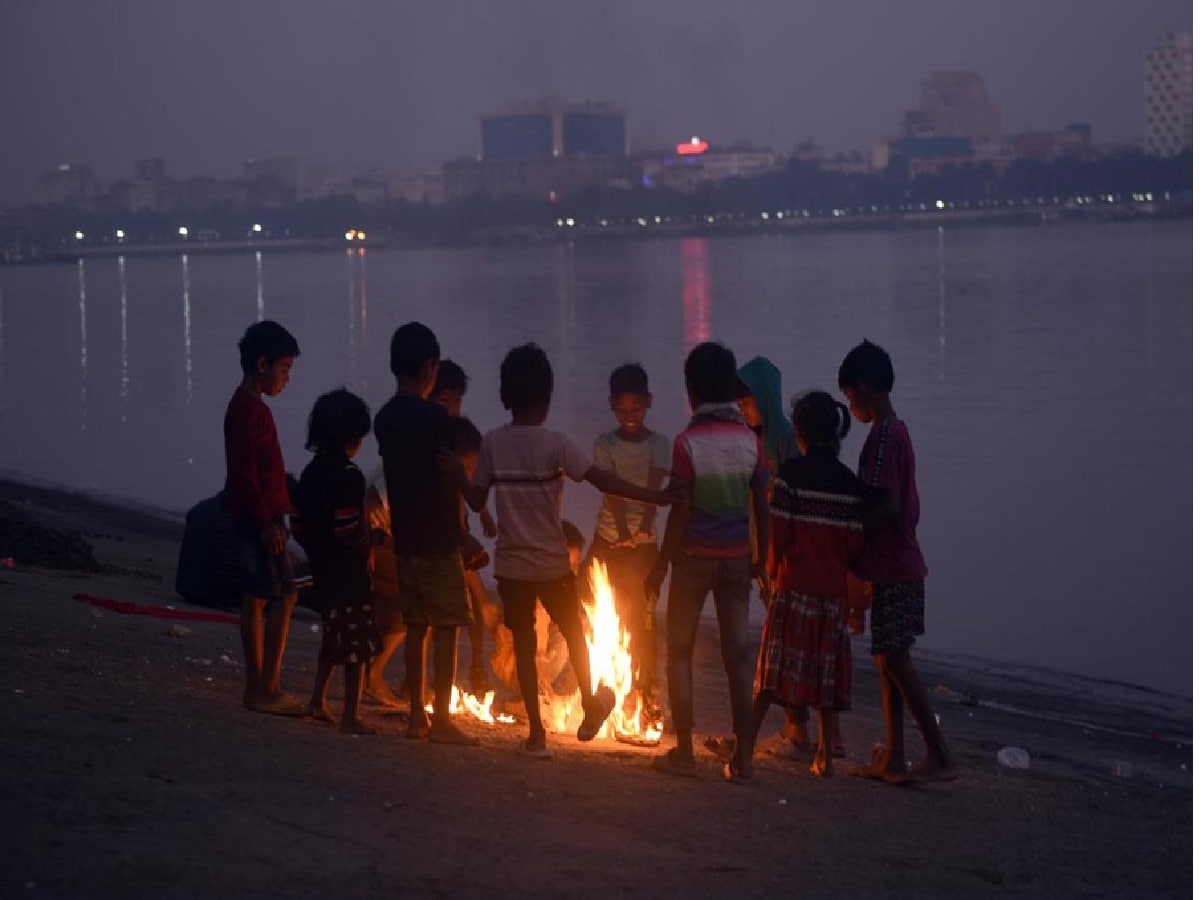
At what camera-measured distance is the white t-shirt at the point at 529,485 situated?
5.99 metres

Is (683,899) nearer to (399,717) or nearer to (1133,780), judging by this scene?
(399,717)

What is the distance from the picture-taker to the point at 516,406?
604 cm

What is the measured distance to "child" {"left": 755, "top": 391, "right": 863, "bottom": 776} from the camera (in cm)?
605

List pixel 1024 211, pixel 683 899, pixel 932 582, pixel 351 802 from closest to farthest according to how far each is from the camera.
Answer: pixel 683 899
pixel 351 802
pixel 932 582
pixel 1024 211

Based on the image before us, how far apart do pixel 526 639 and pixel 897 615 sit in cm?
127

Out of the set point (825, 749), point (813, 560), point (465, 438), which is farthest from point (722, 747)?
point (465, 438)

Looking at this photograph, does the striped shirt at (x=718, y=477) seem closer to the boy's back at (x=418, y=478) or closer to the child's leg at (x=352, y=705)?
the boy's back at (x=418, y=478)

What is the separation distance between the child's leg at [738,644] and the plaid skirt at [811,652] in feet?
0.41

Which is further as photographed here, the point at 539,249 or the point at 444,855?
the point at 539,249

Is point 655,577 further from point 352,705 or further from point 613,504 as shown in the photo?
point 352,705

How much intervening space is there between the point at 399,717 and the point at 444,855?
1902 mm

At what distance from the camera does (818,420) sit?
→ 6078 millimetres

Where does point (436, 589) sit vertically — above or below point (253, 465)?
below

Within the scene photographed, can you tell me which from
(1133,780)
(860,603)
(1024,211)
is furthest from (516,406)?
(1024,211)
